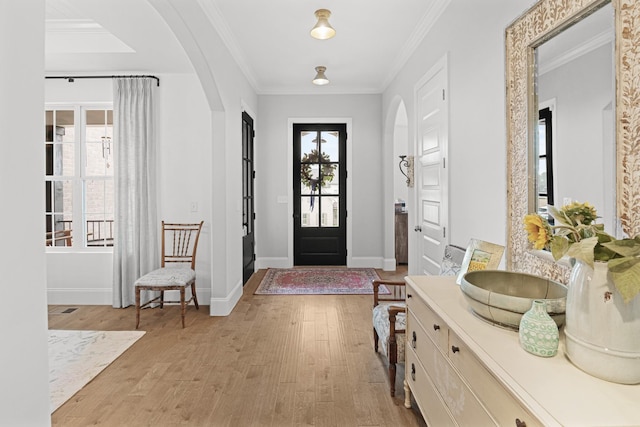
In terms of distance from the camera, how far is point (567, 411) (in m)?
0.84

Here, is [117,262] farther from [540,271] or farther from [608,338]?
[608,338]

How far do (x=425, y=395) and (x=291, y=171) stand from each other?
4.41 m

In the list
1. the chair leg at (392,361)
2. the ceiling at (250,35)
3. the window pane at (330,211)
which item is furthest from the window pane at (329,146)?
the chair leg at (392,361)

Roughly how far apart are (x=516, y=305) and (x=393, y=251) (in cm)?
451

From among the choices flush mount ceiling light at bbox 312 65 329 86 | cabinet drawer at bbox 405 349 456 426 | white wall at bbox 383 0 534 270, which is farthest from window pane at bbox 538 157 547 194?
flush mount ceiling light at bbox 312 65 329 86

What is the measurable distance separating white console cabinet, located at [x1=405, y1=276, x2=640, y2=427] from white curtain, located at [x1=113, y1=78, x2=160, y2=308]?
3.19 metres

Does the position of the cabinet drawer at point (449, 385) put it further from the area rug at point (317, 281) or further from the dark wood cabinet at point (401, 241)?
the dark wood cabinet at point (401, 241)

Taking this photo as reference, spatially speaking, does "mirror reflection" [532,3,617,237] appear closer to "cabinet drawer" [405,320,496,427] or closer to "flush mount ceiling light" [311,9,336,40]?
"cabinet drawer" [405,320,496,427]

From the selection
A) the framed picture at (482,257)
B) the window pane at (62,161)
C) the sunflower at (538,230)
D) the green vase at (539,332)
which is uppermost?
Result: the window pane at (62,161)

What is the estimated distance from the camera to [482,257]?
1878 mm

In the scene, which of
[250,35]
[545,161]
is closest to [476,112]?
[545,161]

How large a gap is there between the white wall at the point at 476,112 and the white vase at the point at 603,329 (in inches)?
44.0

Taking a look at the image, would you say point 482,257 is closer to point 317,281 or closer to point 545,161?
point 545,161

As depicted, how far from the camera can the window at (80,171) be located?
164 inches
